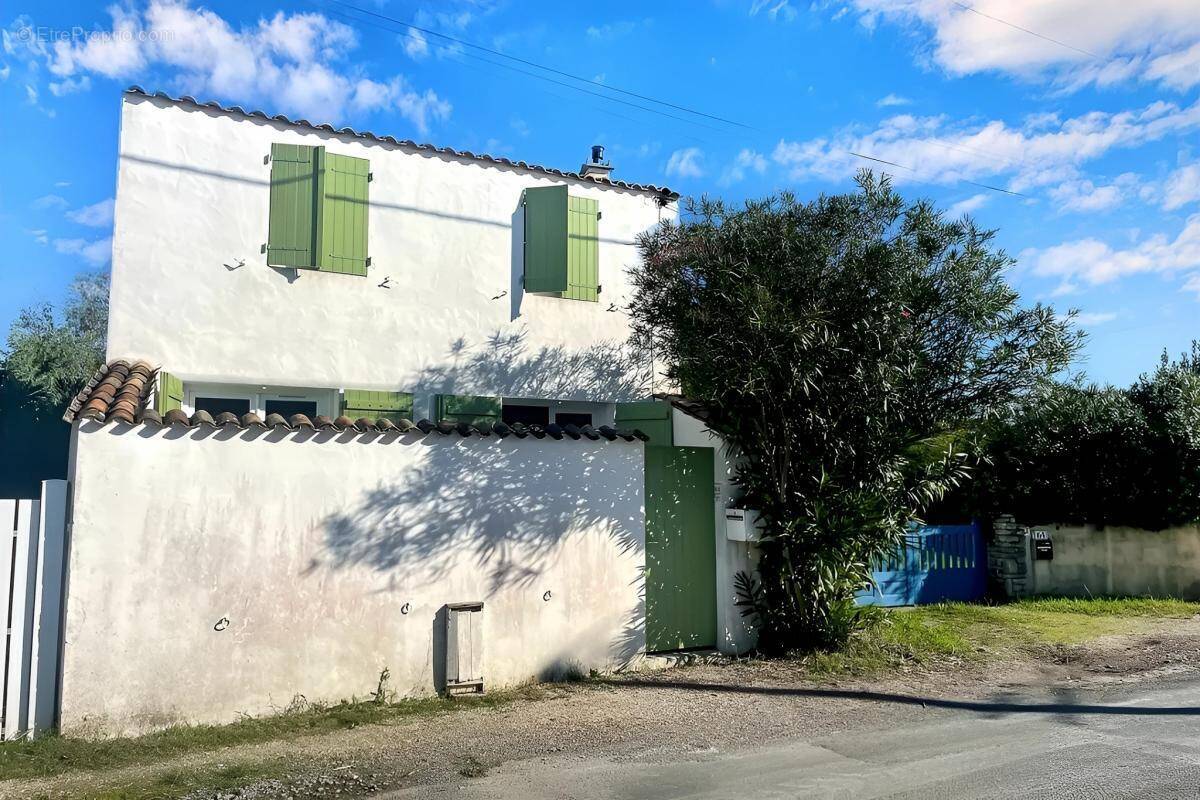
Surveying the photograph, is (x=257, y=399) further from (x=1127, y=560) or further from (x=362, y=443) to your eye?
(x=1127, y=560)

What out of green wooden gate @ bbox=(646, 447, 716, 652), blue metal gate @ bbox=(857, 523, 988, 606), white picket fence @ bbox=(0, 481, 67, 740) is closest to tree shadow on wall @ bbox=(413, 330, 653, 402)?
green wooden gate @ bbox=(646, 447, 716, 652)

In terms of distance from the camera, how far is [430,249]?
10.8 metres

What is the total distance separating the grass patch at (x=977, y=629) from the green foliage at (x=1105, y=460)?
55.5 inches

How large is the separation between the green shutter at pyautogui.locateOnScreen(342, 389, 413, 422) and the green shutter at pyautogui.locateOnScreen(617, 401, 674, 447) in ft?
9.01

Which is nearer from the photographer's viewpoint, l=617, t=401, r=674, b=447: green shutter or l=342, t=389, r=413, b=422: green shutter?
l=617, t=401, r=674, b=447: green shutter

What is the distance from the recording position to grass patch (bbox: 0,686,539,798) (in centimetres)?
555

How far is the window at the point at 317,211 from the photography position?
999 centimetres

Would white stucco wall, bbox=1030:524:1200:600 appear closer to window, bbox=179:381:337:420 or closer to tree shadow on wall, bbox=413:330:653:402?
tree shadow on wall, bbox=413:330:653:402

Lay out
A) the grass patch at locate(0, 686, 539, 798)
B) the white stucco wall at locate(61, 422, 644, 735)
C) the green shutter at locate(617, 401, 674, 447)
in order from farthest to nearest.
Result: the green shutter at locate(617, 401, 674, 447) < the white stucco wall at locate(61, 422, 644, 735) < the grass patch at locate(0, 686, 539, 798)

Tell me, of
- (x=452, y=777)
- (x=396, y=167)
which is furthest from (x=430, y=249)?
(x=452, y=777)

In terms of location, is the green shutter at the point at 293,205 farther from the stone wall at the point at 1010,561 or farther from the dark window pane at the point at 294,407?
the stone wall at the point at 1010,561

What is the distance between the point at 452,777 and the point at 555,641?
2.64 meters

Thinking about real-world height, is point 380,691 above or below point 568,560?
below

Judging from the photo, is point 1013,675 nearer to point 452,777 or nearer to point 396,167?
point 452,777
